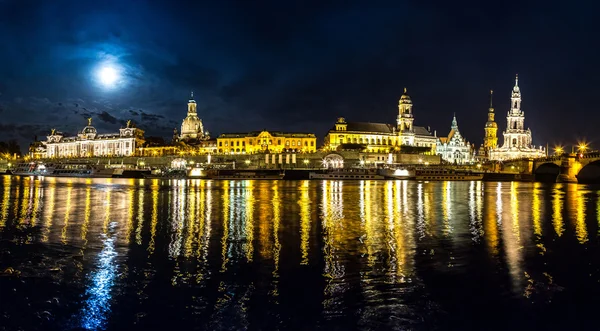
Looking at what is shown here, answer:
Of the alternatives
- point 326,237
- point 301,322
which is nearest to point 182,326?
point 301,322

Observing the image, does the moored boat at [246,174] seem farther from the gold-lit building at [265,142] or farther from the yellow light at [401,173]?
the gold-lit building at [265,142]

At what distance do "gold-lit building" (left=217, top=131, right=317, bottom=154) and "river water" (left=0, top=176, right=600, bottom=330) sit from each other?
112603 millimetres

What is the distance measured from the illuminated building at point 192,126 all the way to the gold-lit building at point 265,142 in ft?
114

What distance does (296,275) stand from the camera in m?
11.0

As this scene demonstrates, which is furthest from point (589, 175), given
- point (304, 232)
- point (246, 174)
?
point (304, 232)

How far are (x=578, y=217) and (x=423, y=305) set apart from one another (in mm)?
18477

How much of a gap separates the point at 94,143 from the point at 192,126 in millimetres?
35118

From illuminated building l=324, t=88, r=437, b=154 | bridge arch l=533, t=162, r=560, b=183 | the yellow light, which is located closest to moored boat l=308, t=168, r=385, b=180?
the yellow light

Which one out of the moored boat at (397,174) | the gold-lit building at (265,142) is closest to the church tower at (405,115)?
the gold-lit building at (265,142)

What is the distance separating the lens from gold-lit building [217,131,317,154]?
5295 inches

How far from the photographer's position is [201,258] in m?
12.8

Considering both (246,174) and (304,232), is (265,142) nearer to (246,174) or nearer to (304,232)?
(246,174)

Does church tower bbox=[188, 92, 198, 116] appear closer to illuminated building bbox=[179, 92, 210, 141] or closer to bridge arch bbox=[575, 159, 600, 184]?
illuminated building bbox=[179, 92, 210, 141]

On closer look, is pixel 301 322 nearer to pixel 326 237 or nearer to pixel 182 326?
pixel 182 326
